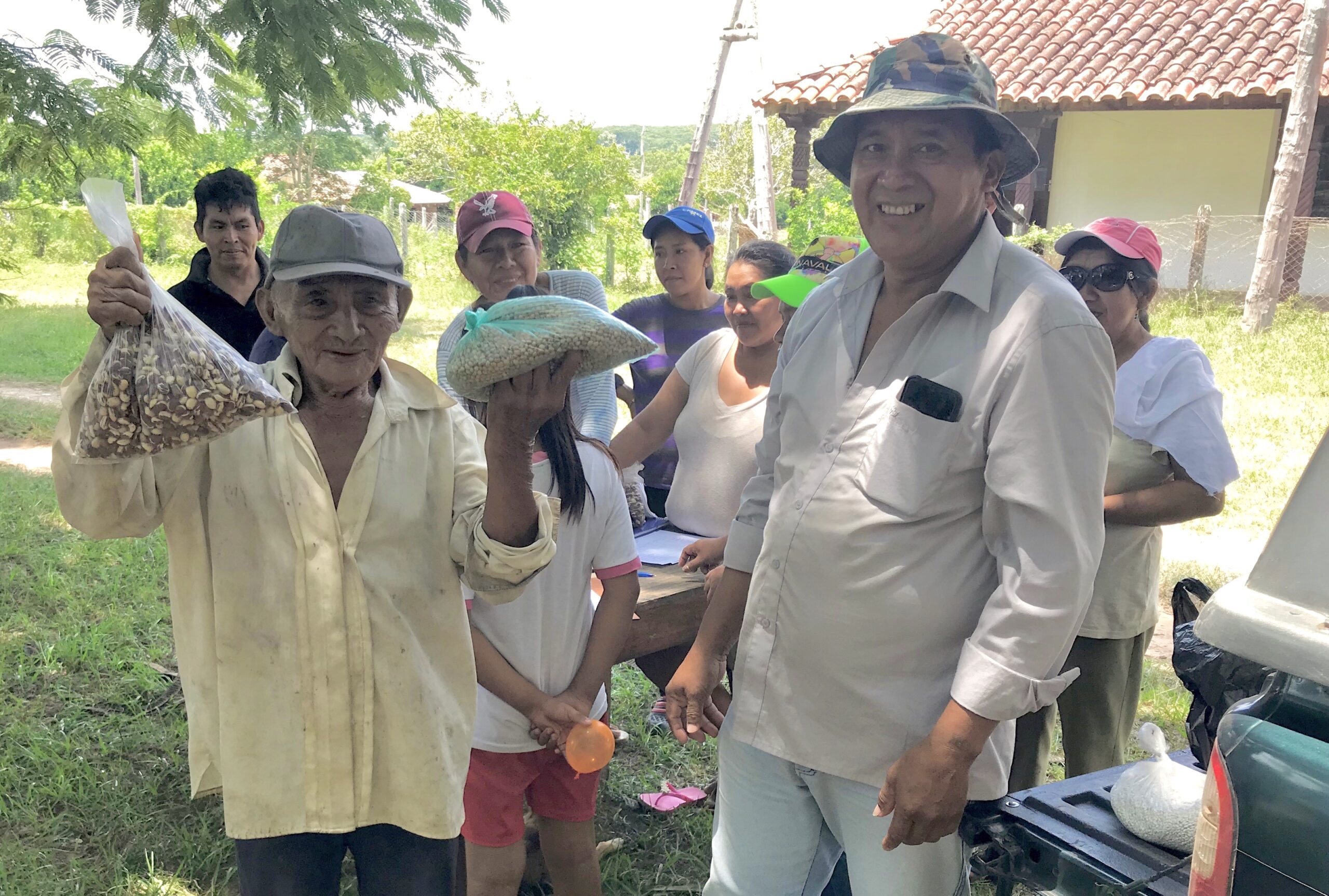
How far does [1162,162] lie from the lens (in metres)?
11.7

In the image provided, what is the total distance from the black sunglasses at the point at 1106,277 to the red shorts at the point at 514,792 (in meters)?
1.72

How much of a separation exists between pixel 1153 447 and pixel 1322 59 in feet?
29.5

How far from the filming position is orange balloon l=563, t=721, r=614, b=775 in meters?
2.18

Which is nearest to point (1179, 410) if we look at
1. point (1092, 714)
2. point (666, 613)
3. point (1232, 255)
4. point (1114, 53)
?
point (1092, 714)

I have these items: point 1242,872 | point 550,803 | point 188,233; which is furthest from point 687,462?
point 188,233

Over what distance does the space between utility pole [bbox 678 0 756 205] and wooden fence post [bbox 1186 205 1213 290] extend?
5271mm

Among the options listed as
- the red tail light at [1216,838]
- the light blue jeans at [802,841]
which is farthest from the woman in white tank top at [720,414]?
the red tail light at [1216,838]

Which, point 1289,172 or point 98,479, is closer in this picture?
point 98,479

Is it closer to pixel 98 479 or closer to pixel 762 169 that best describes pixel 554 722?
pixel 98 479

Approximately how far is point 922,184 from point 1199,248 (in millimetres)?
10713

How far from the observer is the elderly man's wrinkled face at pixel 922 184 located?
1724mm

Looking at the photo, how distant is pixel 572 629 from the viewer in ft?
7.56

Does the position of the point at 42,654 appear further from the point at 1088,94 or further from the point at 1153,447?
the point at 1088,94

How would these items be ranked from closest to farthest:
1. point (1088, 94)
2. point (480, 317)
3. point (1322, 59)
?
point (480, 317), point (1322, 59), point (1088, 94)
